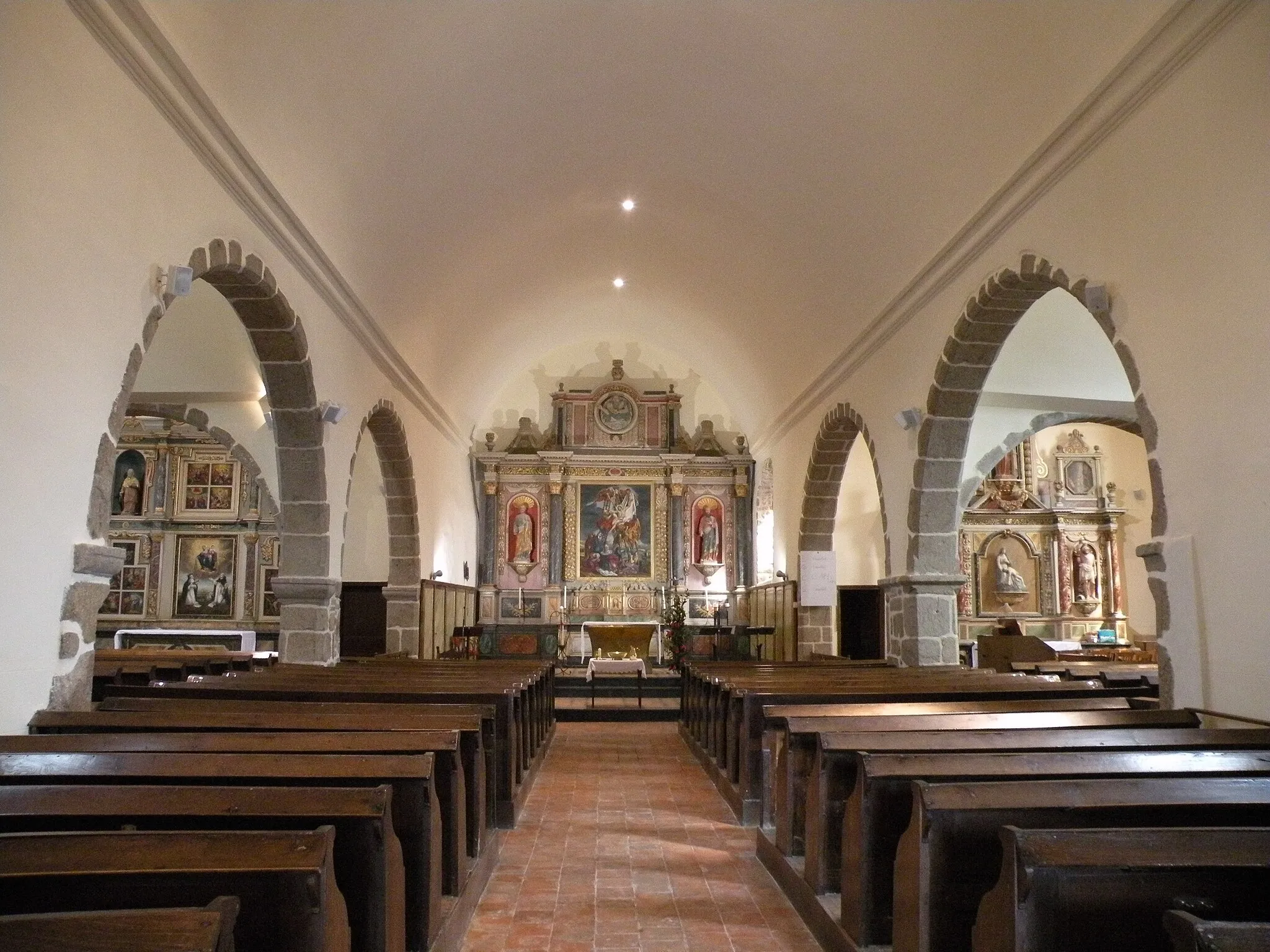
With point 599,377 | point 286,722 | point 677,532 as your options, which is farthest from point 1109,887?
point 599,377

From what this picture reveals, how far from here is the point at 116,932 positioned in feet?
5.73

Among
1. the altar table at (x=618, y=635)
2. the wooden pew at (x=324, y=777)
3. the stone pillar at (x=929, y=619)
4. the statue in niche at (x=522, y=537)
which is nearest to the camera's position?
the wooden pew at (x=324, y=777)

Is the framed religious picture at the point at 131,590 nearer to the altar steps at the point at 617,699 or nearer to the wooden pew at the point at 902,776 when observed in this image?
the altar steps at the point at 617,699

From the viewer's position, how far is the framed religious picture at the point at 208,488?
16234mm

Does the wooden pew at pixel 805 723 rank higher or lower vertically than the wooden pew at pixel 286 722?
lower

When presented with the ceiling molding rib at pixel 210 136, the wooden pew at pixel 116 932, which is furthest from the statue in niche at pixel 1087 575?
the wooden pew at pixel 116 932

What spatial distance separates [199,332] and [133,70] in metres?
5.73

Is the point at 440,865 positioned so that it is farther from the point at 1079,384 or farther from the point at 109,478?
the point at 1079,384

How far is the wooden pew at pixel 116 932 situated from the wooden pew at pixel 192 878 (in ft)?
1.23

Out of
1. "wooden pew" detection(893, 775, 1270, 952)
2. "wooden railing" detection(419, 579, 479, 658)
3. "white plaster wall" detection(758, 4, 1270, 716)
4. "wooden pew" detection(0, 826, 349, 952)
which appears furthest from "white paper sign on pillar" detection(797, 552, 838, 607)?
"wooden pew" detection(0, 826, 349, 952)

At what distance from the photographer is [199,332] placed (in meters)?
10.6

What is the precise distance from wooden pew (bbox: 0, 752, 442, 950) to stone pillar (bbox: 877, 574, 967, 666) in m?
6.92

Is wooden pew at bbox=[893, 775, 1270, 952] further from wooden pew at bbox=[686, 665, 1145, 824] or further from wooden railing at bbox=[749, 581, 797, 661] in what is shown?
wooden railing at bbox=[749, 581, 797, 661]

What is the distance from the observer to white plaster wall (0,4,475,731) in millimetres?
4332
